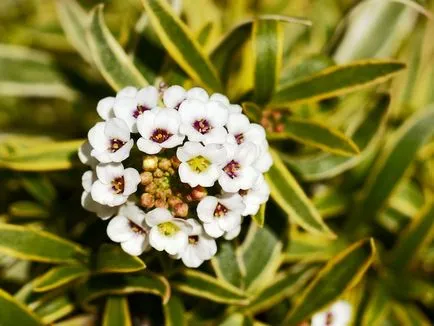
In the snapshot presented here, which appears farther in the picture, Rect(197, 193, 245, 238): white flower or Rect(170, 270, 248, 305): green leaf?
Rect(170, 270, 248, 305): green leaf

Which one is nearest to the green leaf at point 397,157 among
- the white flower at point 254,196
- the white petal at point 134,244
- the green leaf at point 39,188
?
the white flower at point 254,196

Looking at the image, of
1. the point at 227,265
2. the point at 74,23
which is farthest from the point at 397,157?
the point at 74,23

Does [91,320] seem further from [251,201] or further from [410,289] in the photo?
[410,289]

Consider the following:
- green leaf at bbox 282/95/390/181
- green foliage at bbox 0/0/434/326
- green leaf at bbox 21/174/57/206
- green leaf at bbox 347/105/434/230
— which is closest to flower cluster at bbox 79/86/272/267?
green foliage at bbox 0/0/434/326

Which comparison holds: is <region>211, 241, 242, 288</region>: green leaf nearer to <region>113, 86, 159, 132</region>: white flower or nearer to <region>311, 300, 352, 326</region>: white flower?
<region>311, 300, 352, 326</region>: white flower

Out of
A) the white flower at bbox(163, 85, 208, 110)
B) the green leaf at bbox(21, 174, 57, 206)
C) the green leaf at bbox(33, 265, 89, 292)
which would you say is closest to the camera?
the white flower at bbox(163, 85, 208, 110)

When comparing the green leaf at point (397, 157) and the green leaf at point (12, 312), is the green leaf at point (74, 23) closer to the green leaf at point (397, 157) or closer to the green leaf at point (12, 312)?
the green leaf at point (12, 312)

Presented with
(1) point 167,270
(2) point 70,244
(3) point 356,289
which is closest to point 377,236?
(3) point 356,289
